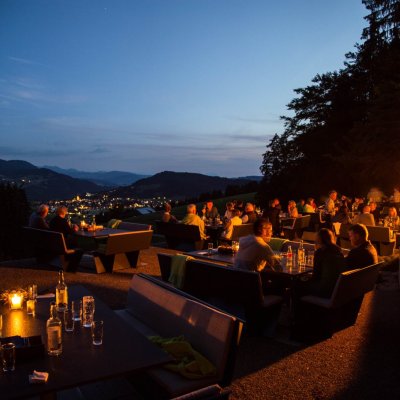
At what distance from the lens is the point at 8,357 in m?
3.01

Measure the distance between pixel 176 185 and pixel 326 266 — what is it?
2683 inches

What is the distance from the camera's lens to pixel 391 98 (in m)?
21.5

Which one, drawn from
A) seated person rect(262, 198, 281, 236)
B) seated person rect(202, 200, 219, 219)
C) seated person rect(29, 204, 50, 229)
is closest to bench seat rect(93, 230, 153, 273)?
seated person rect(29, 204, 50, 229)

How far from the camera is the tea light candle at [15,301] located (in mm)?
4393

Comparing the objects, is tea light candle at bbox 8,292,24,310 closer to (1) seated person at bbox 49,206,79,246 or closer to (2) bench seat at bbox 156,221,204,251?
(1) seated person at bbox 49,206,79,246

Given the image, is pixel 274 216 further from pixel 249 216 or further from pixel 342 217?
pixel 342 217

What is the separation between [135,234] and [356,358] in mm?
6242

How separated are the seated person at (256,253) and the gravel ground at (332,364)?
0.97 metres

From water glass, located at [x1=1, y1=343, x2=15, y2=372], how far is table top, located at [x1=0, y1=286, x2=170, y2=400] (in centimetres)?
4

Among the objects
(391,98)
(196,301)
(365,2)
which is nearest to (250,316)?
(196,301)

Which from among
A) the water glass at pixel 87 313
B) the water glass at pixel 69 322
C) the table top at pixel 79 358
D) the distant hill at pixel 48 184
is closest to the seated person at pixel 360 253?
the table top at pixel 79 358

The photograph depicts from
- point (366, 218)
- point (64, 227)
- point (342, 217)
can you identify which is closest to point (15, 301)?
point (64, 227)

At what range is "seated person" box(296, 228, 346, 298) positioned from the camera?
20.2 feet

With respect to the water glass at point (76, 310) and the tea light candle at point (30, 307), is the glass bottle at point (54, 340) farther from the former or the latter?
the tea light candle at point (30, 307)
